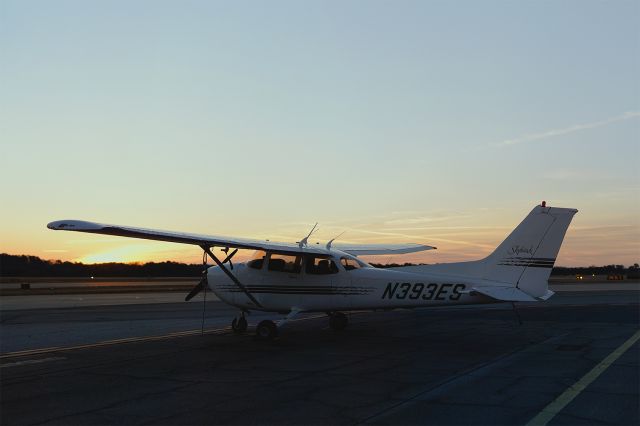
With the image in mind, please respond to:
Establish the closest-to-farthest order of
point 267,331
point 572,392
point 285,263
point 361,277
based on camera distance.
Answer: point 572,392 → point 267,331 → point 361,277 → point 285,263

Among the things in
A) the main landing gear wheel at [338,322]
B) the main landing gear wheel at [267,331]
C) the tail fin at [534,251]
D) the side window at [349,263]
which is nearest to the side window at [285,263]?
the side window at [349,263]

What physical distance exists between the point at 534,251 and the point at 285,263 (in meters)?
6.44

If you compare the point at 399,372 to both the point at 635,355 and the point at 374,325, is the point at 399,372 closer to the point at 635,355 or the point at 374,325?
the point at 635,355

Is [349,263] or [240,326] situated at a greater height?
[349,263]

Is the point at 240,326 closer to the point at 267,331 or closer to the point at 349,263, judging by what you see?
the point at 267,331

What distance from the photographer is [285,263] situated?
16.1 meters

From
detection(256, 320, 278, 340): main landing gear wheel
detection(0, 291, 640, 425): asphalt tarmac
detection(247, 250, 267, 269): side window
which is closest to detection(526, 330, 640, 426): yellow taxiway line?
detection(0, 291, 640, 425): asphalt tarmac

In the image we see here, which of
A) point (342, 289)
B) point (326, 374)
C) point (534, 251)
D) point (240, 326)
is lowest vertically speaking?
point (326, 374)

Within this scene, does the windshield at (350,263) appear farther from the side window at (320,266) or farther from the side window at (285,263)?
the side window at (285,263)

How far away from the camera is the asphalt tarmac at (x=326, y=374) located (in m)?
7.18

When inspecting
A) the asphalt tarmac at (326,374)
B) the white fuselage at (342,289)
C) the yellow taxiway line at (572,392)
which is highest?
the white fuselage at (342,289)

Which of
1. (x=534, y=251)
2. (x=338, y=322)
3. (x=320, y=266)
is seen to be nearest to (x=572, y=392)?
(x=534, y=251)

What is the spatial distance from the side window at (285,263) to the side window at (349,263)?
119cm

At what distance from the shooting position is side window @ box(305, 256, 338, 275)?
51.3ft
